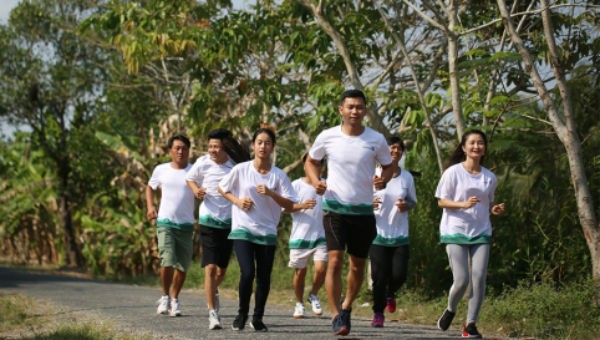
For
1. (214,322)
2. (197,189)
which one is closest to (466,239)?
(214,322)

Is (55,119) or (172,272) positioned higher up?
(55,119)

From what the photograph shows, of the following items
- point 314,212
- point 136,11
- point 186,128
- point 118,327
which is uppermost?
point 136,11

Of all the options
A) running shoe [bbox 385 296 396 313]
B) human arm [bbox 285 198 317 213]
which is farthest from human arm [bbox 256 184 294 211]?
running shoe [bbox 385 296 396 313]

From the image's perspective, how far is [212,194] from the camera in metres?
10.9

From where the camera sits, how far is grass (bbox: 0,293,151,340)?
30.0 feet

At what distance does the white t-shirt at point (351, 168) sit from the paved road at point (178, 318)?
113 cm

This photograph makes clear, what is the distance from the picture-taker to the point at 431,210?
1387cm

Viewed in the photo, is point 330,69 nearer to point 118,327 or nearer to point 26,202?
point 118,327

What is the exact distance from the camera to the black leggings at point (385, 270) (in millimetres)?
10522

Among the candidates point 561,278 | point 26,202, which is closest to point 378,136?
point 561,278

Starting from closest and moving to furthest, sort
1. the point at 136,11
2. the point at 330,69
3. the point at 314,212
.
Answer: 1. the point at 314,212
2. the point at 330,69
3. the point at 136,11

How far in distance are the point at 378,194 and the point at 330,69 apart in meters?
4.29

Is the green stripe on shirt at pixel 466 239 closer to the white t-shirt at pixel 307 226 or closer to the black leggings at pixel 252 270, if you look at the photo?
the black leggings at pixel 252 270

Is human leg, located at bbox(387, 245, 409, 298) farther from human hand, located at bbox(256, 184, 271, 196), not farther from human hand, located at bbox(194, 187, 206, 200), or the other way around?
human hand, located at bbox(256, 184, 271, 196)
